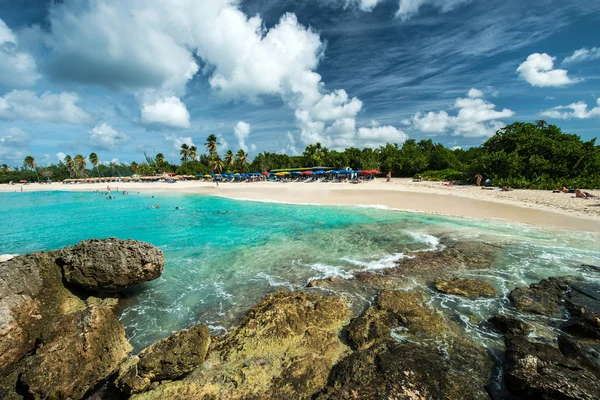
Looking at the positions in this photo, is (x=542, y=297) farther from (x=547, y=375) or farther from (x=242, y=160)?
(x=242, y=160)

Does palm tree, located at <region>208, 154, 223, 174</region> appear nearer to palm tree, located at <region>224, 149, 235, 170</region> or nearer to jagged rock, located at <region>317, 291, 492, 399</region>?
palm tree, located at <region>224, 149, 235, 170</region>

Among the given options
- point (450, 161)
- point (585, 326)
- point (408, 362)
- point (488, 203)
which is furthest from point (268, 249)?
point (450, 161)

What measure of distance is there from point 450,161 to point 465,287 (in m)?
58.1

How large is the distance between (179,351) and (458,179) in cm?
5016

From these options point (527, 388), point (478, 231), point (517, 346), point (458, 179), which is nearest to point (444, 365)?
point (527, 388)

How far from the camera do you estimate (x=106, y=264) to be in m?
8.34

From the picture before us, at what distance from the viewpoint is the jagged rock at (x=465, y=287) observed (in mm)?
8844

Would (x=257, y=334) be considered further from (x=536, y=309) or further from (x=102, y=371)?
(x=536, y=309)

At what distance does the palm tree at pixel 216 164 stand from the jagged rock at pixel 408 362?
78415mm

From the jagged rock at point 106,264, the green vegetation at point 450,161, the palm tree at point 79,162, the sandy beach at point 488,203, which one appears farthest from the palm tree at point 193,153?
the jagged rock at point 106,264

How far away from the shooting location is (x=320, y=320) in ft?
23.7

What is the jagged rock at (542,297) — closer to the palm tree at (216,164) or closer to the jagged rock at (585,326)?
the jagged rock at (585,326)

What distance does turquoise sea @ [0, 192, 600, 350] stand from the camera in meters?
8.70

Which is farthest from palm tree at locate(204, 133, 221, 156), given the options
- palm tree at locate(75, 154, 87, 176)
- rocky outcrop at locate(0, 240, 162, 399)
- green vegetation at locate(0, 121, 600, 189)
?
rocky outcrop at locate(0, 240, 162, 399)
